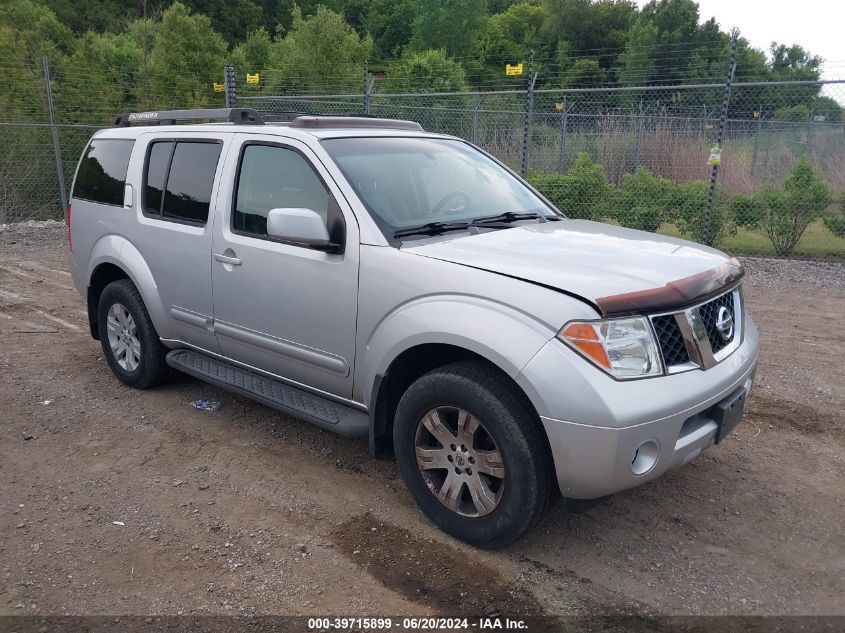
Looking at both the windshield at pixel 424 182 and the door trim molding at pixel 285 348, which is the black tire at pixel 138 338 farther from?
the windshield at pixel 424 182

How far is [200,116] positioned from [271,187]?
4.25ft

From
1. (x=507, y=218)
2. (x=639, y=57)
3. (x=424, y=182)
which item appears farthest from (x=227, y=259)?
(x=639, y=57)

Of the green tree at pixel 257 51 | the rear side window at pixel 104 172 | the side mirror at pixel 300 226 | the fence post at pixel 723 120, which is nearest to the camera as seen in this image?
the side mirror at pixel 300 226

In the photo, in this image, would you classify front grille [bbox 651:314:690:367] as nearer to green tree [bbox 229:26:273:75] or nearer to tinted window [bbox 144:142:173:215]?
tinted window [bbox 144:142:173:215]

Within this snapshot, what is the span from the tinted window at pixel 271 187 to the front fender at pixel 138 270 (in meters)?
1.04

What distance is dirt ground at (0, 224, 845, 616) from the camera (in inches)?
114

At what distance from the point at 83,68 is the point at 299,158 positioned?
14.5 m

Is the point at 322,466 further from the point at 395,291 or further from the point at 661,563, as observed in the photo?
the point at 661,563

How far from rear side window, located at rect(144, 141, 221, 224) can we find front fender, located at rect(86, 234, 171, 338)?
341 mm

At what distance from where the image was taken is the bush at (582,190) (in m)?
11.6

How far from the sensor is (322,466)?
4070 mm

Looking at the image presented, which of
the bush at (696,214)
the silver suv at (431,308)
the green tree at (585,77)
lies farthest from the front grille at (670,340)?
the green tree at (585,77)

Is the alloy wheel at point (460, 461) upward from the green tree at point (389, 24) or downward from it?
downward

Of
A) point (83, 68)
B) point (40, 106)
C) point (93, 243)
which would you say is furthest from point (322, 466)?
point (83, 68)
